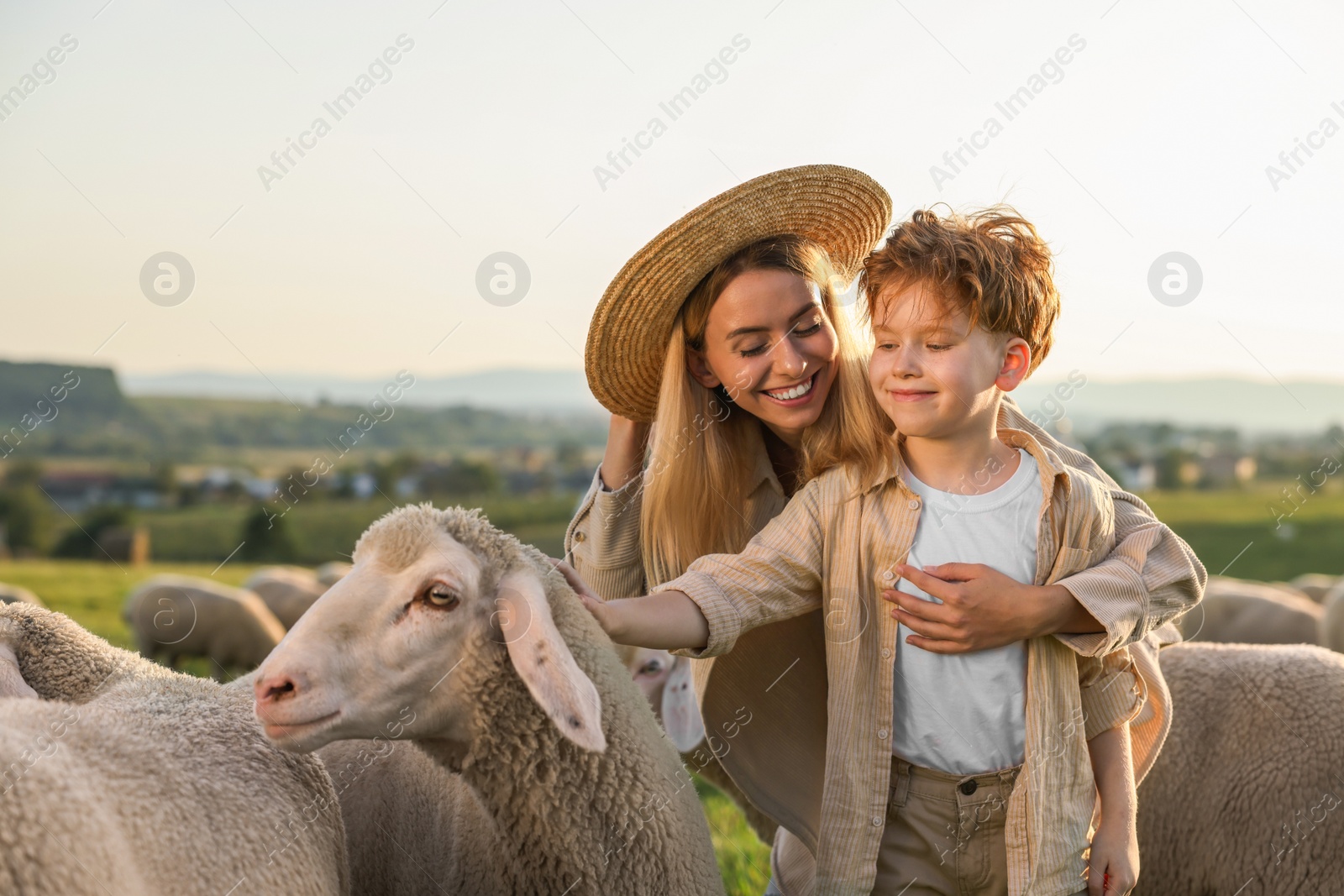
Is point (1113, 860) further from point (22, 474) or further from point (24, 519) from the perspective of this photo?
point (22, 474)

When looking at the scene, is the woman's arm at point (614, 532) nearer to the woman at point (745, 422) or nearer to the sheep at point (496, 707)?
the woman at point (745, 422)

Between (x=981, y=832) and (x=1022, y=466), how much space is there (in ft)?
3.12

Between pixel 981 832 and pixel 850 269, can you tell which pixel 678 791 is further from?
pixel 850 269

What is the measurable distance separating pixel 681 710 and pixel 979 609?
291cm

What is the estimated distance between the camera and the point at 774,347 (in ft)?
10.3

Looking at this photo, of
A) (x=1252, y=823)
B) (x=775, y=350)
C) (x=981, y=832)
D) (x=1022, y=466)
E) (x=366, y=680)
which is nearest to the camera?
(x=366, y=680)

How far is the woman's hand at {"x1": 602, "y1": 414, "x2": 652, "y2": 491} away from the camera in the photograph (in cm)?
346

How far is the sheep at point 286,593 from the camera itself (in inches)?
514

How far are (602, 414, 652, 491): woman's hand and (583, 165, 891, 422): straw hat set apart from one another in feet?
0.15

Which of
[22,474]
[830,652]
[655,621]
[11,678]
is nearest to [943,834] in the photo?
[830,652]

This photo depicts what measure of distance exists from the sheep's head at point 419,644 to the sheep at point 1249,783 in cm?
252

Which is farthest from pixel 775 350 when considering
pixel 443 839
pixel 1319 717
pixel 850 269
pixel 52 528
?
pixel 52 528

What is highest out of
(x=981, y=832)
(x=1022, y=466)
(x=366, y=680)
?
(x=1022, y=466)

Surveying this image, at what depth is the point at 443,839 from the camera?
2717mm
